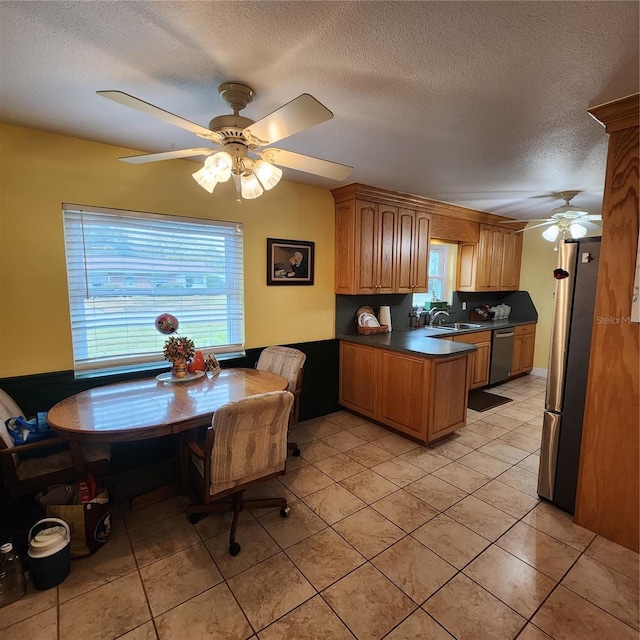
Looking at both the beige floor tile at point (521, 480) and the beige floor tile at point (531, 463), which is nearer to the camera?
the beige floor tile at point (521, 480)

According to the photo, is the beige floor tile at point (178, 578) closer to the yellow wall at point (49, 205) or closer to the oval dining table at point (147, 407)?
the oval dining table at point (147, 407)

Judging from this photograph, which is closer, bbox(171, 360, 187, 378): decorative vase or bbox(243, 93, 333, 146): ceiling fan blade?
bbox(243, 93, 333, 146): ceiling fan blade

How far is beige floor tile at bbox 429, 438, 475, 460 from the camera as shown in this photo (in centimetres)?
306

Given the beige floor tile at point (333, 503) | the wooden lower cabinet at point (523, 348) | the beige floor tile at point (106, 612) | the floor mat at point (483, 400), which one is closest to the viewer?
the beige floor tile at point (106, 612)

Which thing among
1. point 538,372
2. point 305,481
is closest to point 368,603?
point 305,481

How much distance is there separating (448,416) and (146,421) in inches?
102

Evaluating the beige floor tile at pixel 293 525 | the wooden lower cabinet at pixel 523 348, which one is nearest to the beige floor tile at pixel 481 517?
the beige floor tile at pixel 293 525

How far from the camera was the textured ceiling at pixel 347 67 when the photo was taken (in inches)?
49.2

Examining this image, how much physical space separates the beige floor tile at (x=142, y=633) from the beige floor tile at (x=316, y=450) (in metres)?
1.58

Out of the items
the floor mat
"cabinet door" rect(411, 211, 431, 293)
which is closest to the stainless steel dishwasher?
the floor mat

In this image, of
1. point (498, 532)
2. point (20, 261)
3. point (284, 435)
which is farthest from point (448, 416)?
point (20, 261)

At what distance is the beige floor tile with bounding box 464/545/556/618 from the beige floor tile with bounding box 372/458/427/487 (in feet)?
2.49

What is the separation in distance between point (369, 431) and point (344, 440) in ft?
1.11

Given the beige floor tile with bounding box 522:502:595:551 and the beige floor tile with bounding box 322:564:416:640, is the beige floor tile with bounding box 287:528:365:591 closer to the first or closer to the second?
the beige floor tile with bounding box 322:564:416:640
